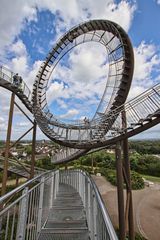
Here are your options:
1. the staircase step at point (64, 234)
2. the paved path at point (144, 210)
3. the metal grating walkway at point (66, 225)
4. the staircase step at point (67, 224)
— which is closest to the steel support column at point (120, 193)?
the metal grating walkway at point (66, 225)

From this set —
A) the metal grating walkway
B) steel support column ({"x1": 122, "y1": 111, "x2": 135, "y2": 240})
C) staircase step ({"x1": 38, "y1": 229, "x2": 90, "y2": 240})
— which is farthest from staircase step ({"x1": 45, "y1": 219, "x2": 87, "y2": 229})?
steel support column ({"x1": 122, "y1": 111, "x2": 135, "y2": 240})

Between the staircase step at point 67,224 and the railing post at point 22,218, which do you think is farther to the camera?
the staircase step at point 67,224

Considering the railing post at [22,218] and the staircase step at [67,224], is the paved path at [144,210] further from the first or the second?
the railing post at [22,218]

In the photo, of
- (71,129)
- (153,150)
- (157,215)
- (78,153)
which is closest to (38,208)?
(71,129)

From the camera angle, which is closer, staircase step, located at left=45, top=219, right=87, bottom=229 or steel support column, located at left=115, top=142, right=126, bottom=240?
staircase step, located at left=45, top=219, right=87, bottom=229

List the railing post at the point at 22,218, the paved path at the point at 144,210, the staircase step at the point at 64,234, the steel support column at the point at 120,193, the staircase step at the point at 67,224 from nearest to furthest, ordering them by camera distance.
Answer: the railing post at the point at 22,218
the staircase step at the point at 64,234
the staircase step at the point at 67,224
the steel support column at the point at 120,193
the paved path at the point at 144,210

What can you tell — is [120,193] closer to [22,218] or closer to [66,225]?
[66,225]

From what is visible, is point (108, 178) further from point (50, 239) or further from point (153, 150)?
point (153, 150)

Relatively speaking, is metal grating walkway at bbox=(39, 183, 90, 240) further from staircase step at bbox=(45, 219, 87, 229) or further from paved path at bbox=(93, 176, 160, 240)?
paved path at bbox=(93, 176, 160, 240)

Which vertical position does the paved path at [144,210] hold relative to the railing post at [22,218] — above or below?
below
